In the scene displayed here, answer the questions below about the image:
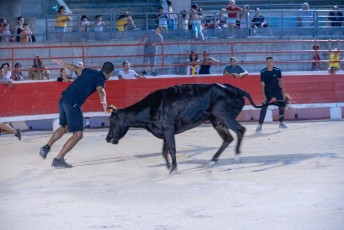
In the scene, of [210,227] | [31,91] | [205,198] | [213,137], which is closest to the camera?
[210,227]

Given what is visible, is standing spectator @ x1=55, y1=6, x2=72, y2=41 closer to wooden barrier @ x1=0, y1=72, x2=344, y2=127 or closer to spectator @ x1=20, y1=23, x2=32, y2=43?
spectator @ x1=20, y1=23, x2=32, y2=43

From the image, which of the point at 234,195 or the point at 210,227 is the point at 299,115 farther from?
the point at 210,227

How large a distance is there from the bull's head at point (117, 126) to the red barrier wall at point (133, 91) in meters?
8.25

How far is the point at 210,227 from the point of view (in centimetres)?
858

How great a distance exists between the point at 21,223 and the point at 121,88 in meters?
13.1

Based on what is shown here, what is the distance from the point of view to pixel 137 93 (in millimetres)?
22188

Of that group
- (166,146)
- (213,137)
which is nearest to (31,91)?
(213,137)

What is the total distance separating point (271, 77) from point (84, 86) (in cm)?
617

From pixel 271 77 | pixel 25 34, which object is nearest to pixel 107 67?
pixel 271 77

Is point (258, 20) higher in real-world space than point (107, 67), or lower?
higher

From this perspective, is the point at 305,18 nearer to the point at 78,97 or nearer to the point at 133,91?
the point at 133,91

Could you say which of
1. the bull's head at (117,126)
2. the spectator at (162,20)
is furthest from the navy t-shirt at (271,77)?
the spectator at (162,20)

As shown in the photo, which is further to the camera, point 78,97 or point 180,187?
point 78,97

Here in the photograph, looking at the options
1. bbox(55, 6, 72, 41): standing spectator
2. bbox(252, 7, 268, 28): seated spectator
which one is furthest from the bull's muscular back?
bbox(252, 7, 268, 28): seated spectator
